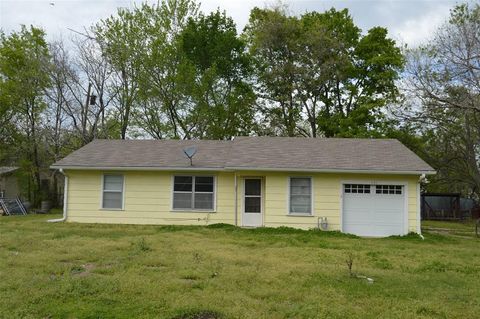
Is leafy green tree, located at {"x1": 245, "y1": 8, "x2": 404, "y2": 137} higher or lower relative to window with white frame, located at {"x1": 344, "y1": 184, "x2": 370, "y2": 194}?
higher

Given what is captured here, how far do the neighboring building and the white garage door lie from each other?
2487 cm

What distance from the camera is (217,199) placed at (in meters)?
16.4

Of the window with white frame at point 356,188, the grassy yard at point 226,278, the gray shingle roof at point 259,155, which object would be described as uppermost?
the gray shingle roof at point 259,155

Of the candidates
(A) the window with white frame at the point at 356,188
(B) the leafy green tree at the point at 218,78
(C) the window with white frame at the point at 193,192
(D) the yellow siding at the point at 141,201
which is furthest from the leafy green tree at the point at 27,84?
(A) the window with white frame at the point at 356,188

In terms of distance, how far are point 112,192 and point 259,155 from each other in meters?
5.65

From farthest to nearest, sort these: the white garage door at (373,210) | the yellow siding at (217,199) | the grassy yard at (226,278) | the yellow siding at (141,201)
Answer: the yellow siding at (141,201) < the yellow siding at (217,199) < the white garage door at (373,210) < the grassy yard at (226,278)

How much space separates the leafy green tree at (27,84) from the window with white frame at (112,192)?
45.4ft

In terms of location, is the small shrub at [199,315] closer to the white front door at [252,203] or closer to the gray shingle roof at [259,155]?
the gray shingle roof at [259,155]

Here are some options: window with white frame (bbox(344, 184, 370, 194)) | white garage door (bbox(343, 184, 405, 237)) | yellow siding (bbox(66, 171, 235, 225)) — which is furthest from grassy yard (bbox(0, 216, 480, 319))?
yellow siding (bbox(66, 171, 235, 225))

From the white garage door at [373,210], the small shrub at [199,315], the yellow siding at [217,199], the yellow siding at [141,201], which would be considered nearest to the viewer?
the small shrub at [199,315]

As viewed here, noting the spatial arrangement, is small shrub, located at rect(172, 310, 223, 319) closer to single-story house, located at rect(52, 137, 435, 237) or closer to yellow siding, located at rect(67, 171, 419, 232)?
single-story house, located at rect(52, 137, 435, 237)

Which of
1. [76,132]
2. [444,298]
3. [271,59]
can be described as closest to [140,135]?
[76,132]

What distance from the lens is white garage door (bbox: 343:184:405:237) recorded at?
15414 millimetres

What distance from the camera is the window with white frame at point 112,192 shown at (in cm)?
1659
